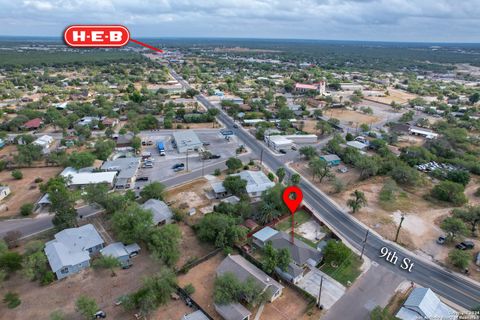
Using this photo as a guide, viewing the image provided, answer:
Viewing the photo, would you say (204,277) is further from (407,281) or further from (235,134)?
(235,134)

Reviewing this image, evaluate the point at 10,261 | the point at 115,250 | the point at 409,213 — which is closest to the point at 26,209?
the point at 10,261

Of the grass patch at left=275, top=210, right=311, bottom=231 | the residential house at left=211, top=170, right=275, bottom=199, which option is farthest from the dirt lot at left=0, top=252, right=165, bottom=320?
the grass patch at left=275, top=210, right=311, bottom=231

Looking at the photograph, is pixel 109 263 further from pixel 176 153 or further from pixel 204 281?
pixel 176 153

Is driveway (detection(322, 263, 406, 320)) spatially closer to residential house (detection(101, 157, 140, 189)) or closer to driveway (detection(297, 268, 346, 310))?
driveway (detection(297, 268, 346, 310))

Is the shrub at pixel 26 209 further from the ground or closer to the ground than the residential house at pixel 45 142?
closer to the ground

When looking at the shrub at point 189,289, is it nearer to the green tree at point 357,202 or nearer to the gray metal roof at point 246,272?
the gray metal roof at point 246,272

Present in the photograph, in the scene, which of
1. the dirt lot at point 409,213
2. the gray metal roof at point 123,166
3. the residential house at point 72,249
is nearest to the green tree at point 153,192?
the gray metal roof at point 123,166
